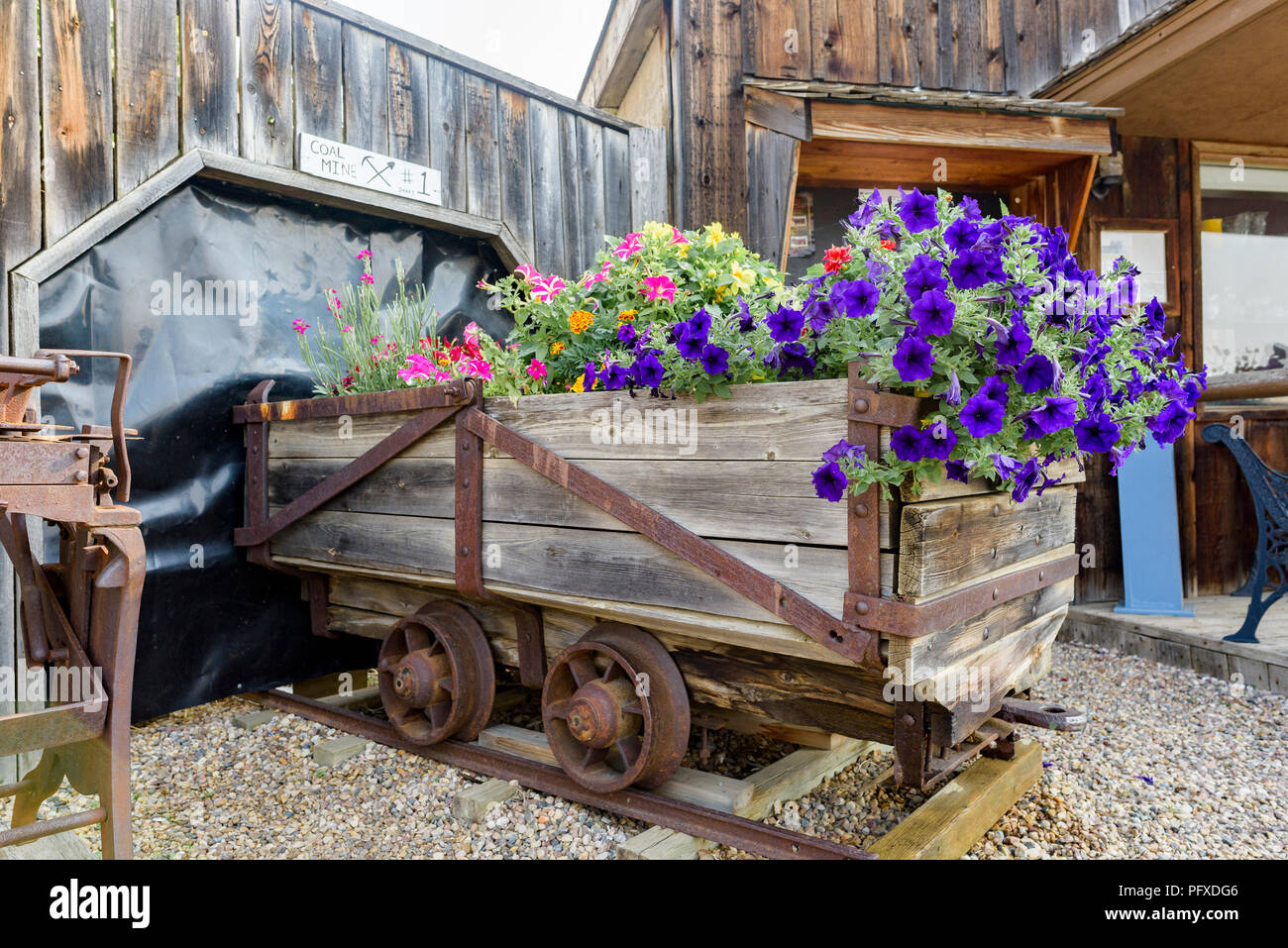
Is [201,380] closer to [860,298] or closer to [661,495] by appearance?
[661,495]

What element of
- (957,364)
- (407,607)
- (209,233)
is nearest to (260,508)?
(407,607)

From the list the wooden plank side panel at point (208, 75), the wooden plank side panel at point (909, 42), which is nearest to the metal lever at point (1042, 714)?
the wooden plank side panel at point (208, 75)

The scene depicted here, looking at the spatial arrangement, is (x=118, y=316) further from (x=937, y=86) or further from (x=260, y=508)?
(x=937, y=86)

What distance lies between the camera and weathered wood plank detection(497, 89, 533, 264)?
13.8ft

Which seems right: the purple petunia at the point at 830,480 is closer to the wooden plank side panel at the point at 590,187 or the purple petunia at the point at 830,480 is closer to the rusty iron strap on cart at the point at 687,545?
the rusty iron strap on cart at the point at 687,545

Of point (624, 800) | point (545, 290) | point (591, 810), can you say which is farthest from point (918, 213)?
point (591, 810)

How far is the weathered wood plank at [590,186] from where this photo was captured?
14.7ft

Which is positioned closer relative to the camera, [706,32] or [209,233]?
[209,233]

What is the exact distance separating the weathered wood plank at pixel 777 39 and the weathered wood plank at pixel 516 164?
1331 millimetres

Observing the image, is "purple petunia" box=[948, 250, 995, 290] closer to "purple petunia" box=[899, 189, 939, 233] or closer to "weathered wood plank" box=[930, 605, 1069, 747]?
"purple petunia" box=[899, 189, 939, 233]

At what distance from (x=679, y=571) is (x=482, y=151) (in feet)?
9.39

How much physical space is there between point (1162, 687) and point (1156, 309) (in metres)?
2.58

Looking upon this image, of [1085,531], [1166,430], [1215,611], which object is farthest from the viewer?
[1085,531]

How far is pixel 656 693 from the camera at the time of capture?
2.29 m
